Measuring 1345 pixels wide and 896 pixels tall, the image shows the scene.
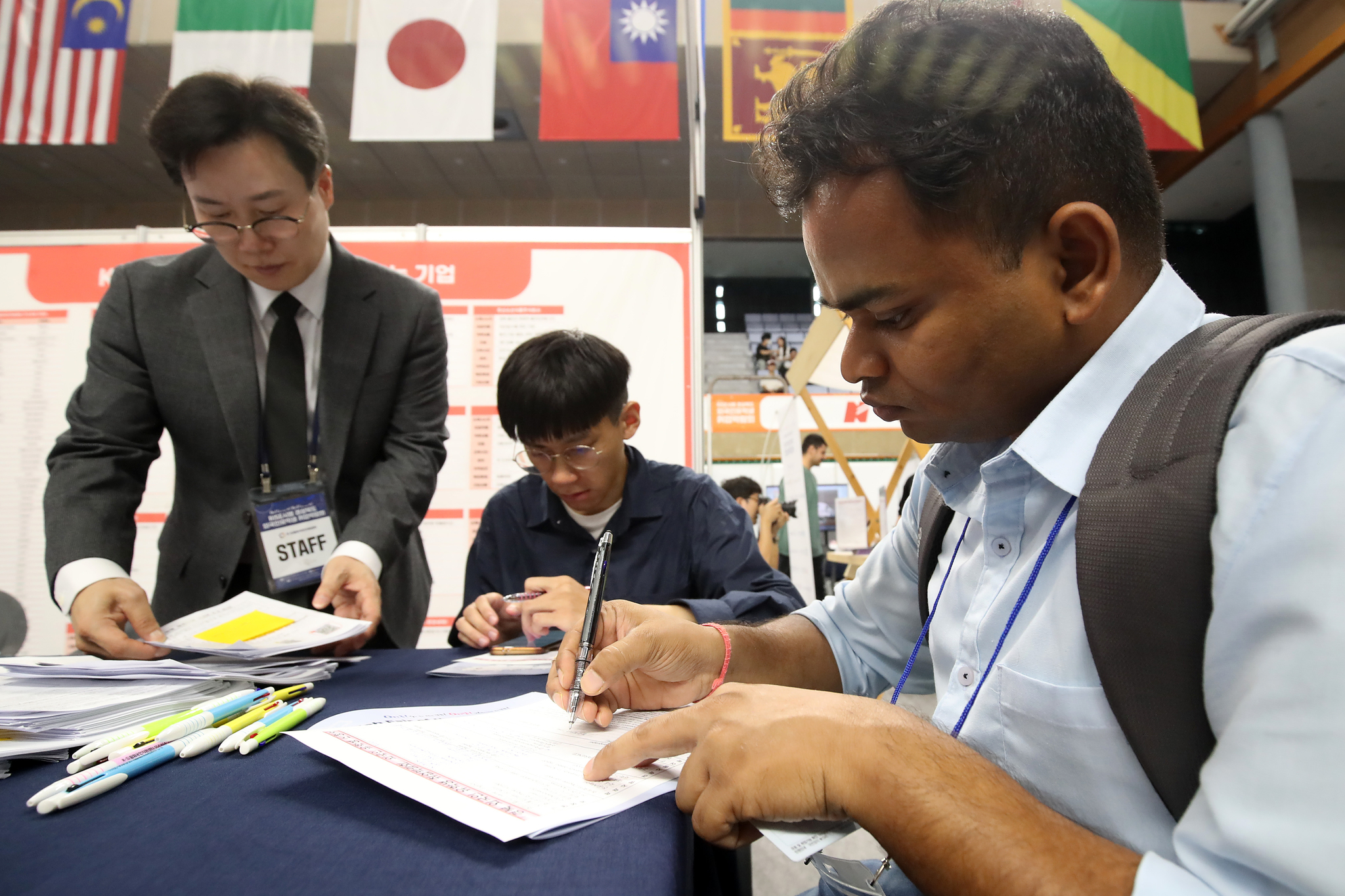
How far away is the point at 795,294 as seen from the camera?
13125mm

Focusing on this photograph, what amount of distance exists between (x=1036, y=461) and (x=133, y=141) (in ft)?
26.7

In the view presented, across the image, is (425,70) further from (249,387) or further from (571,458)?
(571,458)

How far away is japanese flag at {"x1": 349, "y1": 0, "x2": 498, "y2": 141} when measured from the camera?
324 cm

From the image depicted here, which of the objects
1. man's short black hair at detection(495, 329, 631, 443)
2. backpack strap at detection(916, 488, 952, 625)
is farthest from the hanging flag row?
backpack strap at detection(916, 488, 952, 625)

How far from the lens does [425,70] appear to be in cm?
329

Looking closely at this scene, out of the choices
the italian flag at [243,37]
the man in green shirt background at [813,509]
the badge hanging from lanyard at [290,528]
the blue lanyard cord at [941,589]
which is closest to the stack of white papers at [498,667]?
the badge hanging from lanyard at [290,528]

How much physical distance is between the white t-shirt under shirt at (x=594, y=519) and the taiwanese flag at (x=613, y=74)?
2213mm

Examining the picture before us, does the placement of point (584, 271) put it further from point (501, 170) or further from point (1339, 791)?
point (501, 170)

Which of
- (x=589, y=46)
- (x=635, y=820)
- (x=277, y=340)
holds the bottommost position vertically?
(x=635, y=820)

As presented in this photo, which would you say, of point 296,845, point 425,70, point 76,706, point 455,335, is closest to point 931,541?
point 296,845

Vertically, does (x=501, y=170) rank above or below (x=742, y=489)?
above

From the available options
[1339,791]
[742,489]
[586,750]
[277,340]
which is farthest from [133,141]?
[1339,791]

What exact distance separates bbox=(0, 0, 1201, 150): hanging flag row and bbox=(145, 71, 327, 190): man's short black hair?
187cm

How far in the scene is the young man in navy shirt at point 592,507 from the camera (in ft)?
5.08
